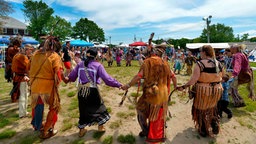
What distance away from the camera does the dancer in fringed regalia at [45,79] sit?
3.42m

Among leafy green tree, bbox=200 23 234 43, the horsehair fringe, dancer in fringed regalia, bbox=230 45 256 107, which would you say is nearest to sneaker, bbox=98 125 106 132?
the horsehair fringe

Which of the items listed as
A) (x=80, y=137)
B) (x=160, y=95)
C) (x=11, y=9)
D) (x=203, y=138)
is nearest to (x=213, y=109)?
(x=203, y=138)

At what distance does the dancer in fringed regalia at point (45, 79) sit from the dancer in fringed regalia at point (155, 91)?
1515mm

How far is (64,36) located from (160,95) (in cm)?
5388

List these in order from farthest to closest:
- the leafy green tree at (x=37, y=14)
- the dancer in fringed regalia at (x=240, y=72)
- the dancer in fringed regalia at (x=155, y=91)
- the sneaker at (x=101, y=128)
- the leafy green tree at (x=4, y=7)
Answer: the leafy green tree at (x=37, y=14)
the leafy green tree at (x=4, y=7)
the dancer in fringed regalia at (x=240, y=72)
the sneaker at (x=101, y=128)
the dancer in fringed regalia at (x=155, y=91)

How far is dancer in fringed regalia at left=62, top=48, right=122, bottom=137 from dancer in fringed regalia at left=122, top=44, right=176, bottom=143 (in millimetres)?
562

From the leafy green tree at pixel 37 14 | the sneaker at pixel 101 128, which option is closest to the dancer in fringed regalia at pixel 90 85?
the sneaker at pixel 101 128

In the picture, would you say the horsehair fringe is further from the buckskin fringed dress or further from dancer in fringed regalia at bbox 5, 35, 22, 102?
dancer in fringed regalia at bbox 5, 35, 22, 102

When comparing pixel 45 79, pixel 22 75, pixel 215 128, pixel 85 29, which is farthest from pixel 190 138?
pixel 85 29

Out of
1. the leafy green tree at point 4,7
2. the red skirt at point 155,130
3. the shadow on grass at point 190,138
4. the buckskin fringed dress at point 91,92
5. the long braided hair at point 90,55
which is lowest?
the shadow on grass at point 190,138

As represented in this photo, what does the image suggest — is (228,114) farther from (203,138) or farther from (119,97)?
(119,97)

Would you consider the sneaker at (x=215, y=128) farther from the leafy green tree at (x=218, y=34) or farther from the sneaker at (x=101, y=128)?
the leafy green tree at (x=218, y=34)

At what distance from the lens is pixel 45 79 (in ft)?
11.3

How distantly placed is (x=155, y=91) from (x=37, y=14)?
54.6m
